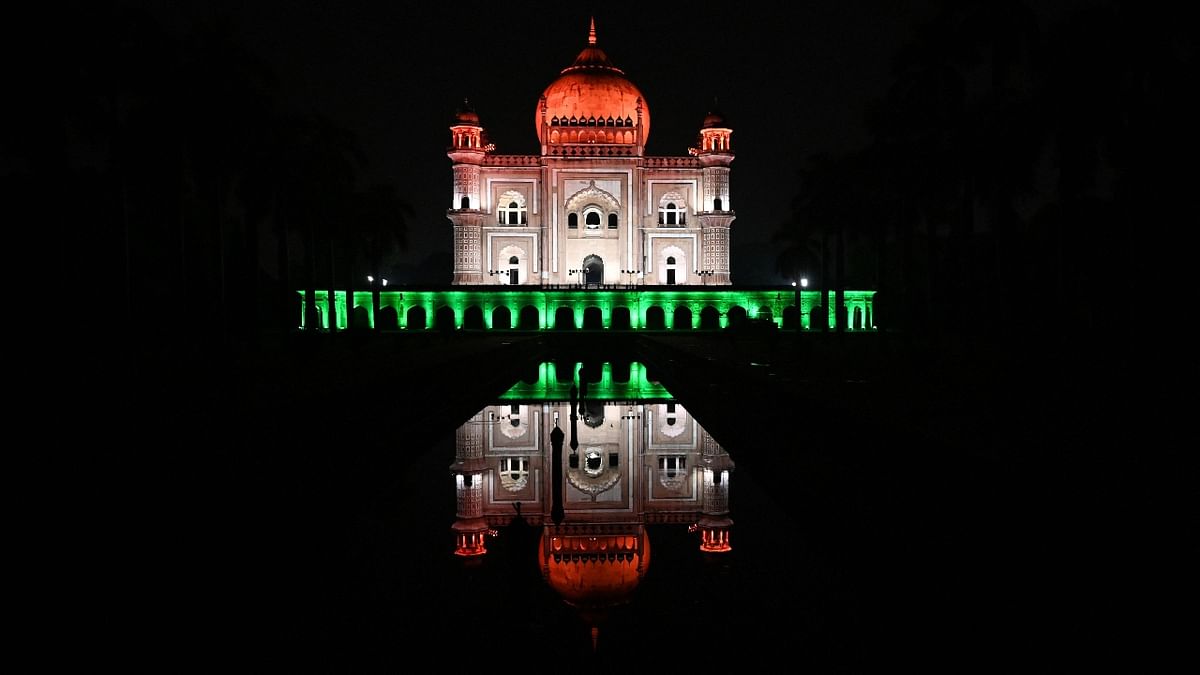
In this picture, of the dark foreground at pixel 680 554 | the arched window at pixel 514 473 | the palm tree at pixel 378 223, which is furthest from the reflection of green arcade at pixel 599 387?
the palm tree at pixel 378 223

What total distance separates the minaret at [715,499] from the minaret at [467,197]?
4431 centimetres

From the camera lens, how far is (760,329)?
40969 millimetres

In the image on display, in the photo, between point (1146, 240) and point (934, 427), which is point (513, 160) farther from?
point (934, 427)

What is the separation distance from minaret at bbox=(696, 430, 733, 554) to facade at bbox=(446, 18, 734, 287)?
4503 centimetres

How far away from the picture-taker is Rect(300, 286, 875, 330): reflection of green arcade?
49.1m

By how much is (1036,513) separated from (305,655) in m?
4.47

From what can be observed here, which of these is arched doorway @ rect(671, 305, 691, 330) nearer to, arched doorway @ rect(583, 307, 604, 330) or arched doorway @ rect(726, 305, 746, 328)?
arched doorway @ rect(726, 305, 746, 328)

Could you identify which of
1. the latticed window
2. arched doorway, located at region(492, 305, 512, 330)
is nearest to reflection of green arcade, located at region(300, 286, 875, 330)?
arched doorway, located at region(492, 305, 512, 330)

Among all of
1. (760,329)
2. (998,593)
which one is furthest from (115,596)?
(760,329)

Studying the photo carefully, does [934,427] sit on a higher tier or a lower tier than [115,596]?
higher

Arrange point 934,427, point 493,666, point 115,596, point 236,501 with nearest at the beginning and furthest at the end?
point 493,666
point 115,596
point 236,501
point 934,427

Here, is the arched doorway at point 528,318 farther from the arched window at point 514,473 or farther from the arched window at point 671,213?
the arched window at point 514,473

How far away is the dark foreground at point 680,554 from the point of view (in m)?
5.34

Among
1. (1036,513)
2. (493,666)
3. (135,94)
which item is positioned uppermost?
(135,94)
